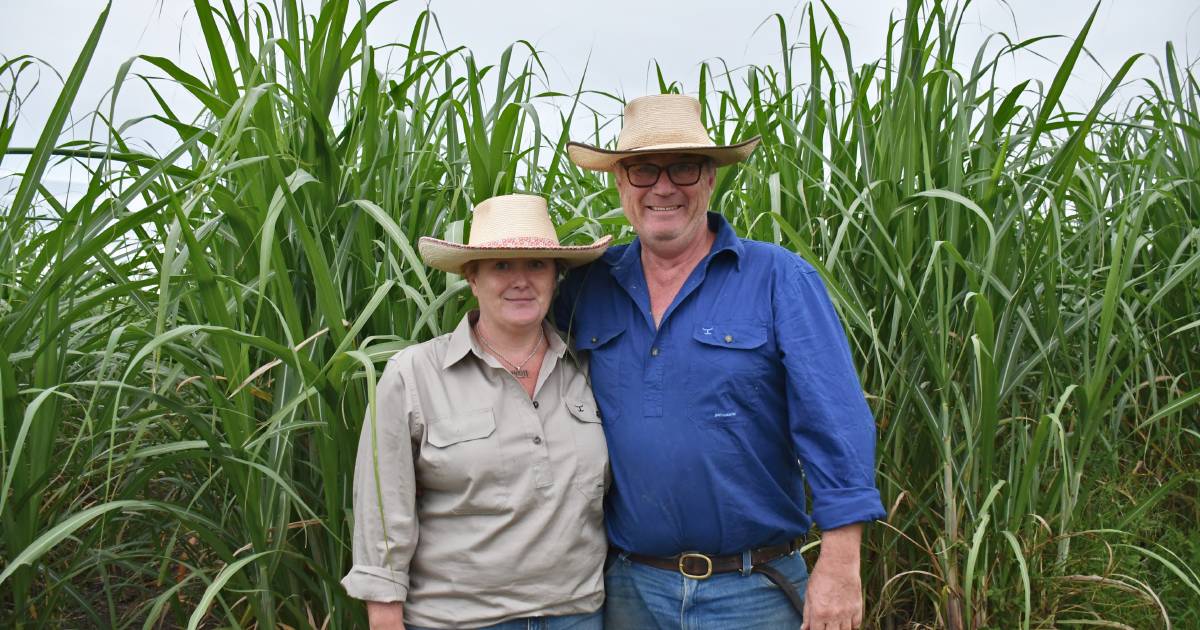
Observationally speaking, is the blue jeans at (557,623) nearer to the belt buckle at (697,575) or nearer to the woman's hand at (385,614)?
the woman's hand at (385,614)

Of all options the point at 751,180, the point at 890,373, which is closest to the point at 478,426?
the point at 890,373

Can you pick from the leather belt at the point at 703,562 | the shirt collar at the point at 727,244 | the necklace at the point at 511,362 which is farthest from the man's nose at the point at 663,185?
the leather belt at the point at 703,562

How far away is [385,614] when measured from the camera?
164 cm

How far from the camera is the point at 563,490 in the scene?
1.70 metres

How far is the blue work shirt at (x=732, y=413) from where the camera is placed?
1691 mm

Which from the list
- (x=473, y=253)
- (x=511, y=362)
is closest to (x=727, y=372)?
(x=511, y=362)

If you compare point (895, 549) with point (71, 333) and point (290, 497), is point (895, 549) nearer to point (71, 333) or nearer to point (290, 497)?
point (290, 497)

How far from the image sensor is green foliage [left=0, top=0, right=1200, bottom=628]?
1.68 m

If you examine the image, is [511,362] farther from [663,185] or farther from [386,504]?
[663,185]

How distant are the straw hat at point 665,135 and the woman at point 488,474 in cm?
25

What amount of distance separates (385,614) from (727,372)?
2.41 feet

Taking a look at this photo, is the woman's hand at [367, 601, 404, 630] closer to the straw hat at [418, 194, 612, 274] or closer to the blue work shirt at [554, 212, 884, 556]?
the blue work shirt at [554, 212, 884, 556]

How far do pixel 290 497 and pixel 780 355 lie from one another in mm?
947

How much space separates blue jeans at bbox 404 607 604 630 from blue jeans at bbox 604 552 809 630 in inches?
2.4
